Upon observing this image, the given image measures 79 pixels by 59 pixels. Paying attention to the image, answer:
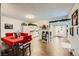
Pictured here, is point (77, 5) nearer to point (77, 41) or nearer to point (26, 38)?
point (77, 41)

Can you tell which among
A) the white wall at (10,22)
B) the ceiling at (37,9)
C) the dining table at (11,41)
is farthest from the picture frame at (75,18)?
the dining table at (11,41)

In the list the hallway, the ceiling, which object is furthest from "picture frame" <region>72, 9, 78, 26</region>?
the hallway

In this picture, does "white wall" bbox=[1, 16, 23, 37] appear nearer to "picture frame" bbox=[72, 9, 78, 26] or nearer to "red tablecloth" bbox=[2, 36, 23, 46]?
"red tablecloth" bbox=[2, 36, 23, 46]

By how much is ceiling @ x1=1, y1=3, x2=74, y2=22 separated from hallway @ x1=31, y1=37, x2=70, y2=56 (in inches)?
18.3

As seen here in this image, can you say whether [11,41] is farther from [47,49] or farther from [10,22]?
[47,49]

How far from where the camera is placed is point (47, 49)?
221 centimetres

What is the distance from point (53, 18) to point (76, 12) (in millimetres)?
417

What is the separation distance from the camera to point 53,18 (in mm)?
2160

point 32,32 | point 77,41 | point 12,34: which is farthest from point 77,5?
point 12,34

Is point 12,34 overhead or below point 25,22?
below

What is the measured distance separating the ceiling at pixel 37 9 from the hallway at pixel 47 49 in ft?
1.52

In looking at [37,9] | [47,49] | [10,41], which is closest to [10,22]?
[10,41]

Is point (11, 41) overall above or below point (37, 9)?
below

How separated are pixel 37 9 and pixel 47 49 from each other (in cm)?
77
